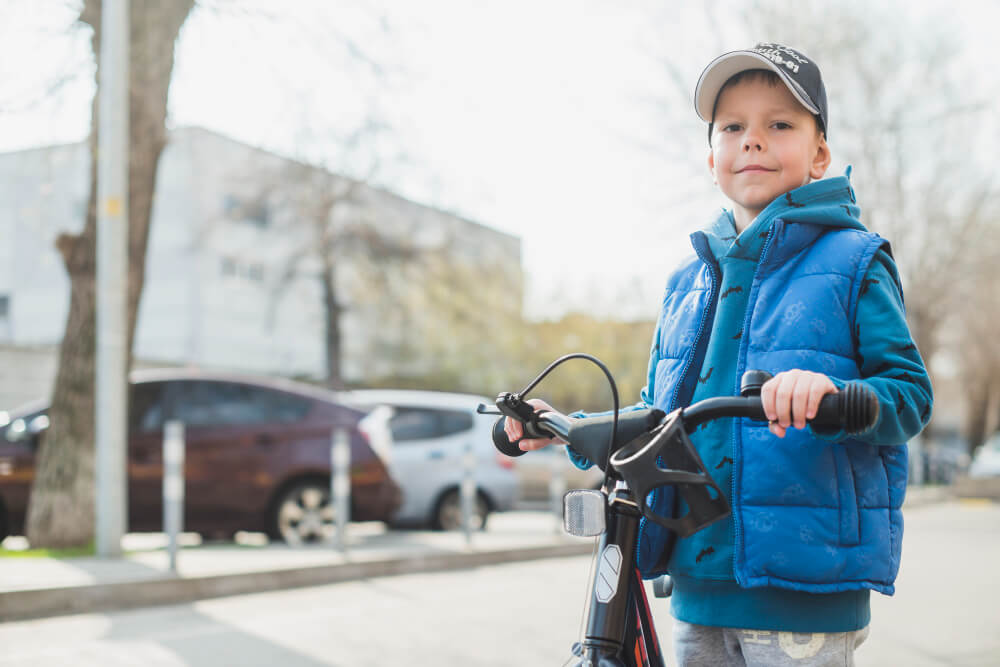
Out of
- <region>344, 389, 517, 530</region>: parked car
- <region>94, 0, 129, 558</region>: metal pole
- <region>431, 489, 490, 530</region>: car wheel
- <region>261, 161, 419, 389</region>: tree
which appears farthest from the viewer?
<region>261, 161, 419, 389</region>: tree

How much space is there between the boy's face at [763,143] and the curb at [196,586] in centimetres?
590

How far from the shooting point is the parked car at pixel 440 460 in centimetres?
1224

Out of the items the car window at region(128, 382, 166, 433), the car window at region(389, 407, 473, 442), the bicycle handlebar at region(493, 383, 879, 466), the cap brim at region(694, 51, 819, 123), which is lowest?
the car window at region(389, 407, 473, 442)

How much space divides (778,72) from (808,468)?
27.5 inches

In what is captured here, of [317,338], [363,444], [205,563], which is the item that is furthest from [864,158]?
[317,338]

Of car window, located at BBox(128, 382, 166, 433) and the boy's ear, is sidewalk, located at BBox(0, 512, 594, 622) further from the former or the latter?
the boy's ear

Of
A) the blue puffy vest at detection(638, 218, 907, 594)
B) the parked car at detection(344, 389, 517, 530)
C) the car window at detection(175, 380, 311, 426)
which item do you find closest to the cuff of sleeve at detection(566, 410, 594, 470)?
the blue puffy vest at detection(638, 218, 907, 594)

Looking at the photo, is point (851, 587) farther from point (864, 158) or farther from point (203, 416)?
point (864, 158)

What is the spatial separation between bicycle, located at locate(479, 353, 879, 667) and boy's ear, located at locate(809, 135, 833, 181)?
0.61 meters

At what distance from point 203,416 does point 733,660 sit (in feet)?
30.1

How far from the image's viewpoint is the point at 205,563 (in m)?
8.40

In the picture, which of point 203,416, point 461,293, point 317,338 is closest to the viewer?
point 203,416

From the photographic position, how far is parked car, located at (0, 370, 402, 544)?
10211 mm

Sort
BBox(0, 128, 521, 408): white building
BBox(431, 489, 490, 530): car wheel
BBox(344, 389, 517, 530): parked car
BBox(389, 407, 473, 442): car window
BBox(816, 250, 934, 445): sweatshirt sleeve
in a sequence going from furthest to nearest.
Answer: BBox(0, 128, 521, 408): white building → BBox(389, 407, 473, 442): car window → BBox(431, 489, 490, 530): car wheel → BBox(344, 389, 517, 530): parked car → BBox(816, 250, 934, 445): sweatshirt sleeve
